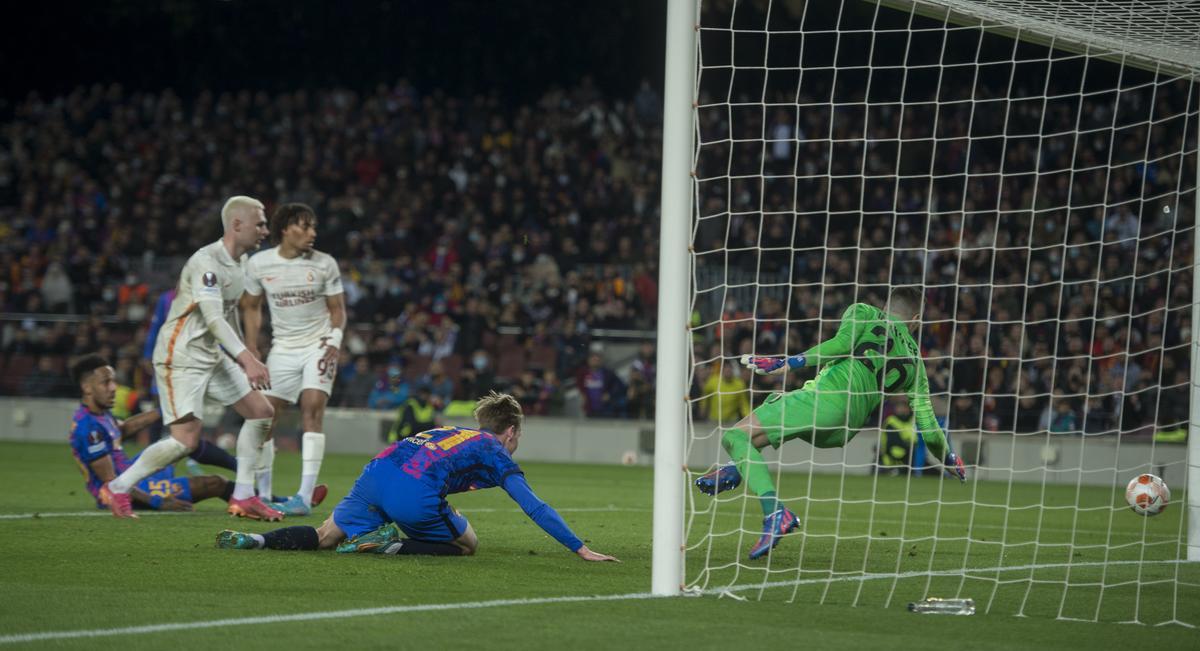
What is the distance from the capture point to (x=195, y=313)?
8.75m

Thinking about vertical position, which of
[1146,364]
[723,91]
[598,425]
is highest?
[723,91]

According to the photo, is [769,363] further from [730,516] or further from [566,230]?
[566,230]

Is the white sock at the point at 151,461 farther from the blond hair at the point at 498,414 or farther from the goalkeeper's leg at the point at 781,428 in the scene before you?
the goalkeeper's leg at the point at 781,428

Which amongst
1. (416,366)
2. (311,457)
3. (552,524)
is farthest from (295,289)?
(416,366)

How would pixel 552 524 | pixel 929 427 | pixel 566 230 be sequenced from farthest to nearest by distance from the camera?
pixel 566 230 → pixel 929 427 → pixel 552 524

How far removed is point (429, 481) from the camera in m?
6.69

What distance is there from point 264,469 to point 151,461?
3.08 ft

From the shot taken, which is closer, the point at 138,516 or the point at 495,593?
the point at 495,593

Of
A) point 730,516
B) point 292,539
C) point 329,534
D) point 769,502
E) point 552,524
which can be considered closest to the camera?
point 552,524

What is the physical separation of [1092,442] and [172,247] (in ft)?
48.1

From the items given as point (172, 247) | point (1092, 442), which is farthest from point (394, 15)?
point (1092, 442)

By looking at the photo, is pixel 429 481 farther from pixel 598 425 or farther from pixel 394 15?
pixel 394 15

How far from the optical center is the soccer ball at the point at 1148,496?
26.5ft

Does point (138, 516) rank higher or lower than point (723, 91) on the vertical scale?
lower
